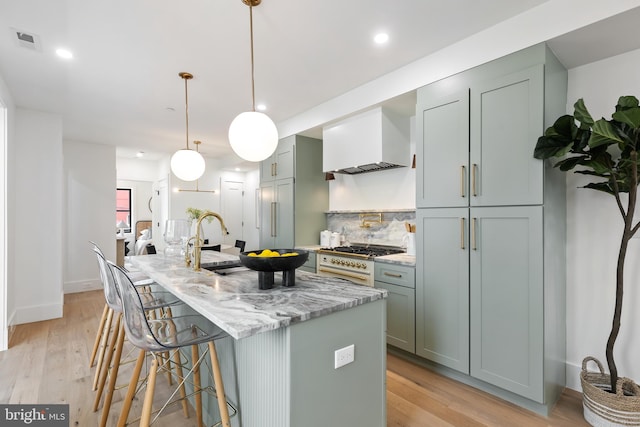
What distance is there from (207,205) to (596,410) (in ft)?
23.2

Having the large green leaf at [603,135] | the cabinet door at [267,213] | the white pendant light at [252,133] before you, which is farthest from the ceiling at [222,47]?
the cabinet door at [267,213]

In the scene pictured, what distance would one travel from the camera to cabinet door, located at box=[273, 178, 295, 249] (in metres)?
4.17

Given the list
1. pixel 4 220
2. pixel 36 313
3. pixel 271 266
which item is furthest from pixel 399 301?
pixel 36 313

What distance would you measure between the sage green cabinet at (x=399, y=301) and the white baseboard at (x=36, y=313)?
4.09 meters

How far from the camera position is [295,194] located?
13.6 ft

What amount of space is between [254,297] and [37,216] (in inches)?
159

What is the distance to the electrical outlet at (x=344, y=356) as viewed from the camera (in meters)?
1.37

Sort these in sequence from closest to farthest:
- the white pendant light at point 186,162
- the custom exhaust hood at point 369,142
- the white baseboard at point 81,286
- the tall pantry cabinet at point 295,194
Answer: the white pendant light at point 186,162 < the custom exhaust hood at point 369,142 < the tall pantry cabinet at point 295,194 < the white baseboard at point 81,286

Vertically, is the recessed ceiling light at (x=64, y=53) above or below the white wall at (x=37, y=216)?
above

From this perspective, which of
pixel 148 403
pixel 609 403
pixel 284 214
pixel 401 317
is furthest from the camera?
pixel 284 214

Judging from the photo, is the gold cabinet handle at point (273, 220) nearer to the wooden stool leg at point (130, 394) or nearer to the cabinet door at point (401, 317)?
the cabinet door at point (401, 317)

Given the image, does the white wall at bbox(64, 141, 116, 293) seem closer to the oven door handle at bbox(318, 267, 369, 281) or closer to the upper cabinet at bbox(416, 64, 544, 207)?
the oven door handle at bbox(318, 267, 369, 281)

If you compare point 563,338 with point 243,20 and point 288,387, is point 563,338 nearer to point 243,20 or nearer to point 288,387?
point 288,387

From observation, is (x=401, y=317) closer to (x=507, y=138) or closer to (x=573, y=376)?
(x=573, y=376)
